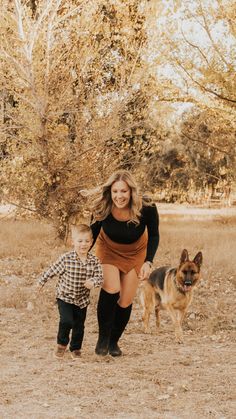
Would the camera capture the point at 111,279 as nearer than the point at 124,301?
Yes

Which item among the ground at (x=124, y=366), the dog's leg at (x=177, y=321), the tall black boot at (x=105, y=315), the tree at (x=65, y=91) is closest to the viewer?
the ground at (x=124, y=366)

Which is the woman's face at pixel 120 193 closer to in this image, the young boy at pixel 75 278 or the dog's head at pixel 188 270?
the young boy at pixel 75 278

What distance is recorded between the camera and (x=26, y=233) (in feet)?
54.5

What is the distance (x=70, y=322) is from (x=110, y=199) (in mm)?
1262

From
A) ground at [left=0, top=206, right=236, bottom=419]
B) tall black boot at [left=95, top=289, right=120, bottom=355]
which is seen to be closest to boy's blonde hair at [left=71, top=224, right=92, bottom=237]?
tall black boot at [left=95, top=289, right=120, bottom=355]

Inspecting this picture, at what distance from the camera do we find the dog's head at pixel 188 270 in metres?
7.03

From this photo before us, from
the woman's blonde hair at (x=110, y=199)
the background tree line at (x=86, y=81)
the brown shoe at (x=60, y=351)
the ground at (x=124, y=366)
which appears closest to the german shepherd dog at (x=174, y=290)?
the ground at (x=124, y=366)

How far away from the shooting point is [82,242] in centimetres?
572

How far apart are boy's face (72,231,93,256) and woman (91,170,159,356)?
23 cm

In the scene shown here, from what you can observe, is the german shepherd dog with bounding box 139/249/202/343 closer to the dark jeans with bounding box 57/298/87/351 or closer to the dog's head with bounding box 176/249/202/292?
the dog's head with bounding box 176/249/202/292

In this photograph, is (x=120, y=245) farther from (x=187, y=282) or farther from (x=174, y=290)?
(x=174, y=290)

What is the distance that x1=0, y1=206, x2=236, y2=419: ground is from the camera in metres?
4.41

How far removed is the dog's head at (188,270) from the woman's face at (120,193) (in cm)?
151

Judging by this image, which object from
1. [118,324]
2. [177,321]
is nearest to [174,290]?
[177,321]
